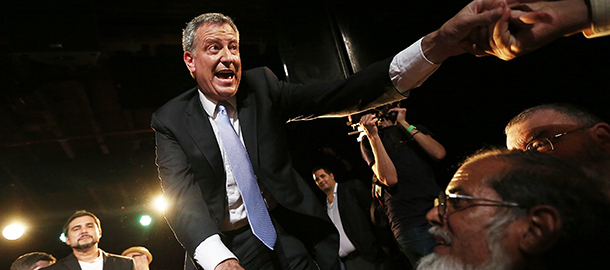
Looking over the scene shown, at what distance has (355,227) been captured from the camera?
3154 mm

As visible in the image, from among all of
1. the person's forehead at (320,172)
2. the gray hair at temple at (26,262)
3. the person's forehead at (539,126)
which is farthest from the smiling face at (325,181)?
the gray hair at temple at (26,262)

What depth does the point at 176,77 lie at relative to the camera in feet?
15.5

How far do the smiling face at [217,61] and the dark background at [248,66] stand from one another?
163cm

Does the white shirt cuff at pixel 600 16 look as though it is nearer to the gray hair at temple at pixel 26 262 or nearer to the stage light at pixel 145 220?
the gray hair at temple at pixel 26 262

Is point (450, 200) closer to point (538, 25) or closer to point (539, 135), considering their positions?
point (538, 25)

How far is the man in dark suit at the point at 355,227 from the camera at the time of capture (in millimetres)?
3107

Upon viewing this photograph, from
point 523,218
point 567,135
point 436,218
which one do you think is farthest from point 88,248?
point 567,135

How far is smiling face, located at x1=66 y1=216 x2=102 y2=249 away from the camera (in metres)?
4.13

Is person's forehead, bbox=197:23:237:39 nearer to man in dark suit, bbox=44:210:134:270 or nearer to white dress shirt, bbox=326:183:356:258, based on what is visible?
white dress shirt, bbox=326:183:356:258

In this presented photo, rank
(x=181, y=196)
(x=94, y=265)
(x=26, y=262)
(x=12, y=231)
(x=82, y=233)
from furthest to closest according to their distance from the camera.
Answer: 1. (x=12, y=231)
2. (x=26, y=262)
3. (x=82, y=233)
4. (x=94, y=265)
5. (x=181, y=196)

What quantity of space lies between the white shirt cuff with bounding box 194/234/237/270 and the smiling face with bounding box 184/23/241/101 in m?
0.61

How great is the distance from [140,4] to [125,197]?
6952 mm

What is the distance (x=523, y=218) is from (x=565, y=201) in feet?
0.35

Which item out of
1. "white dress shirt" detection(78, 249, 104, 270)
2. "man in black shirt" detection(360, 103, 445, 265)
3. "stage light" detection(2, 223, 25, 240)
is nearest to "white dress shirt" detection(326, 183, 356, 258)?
"man in black shirt" detection(360, 103, 445, 265)
